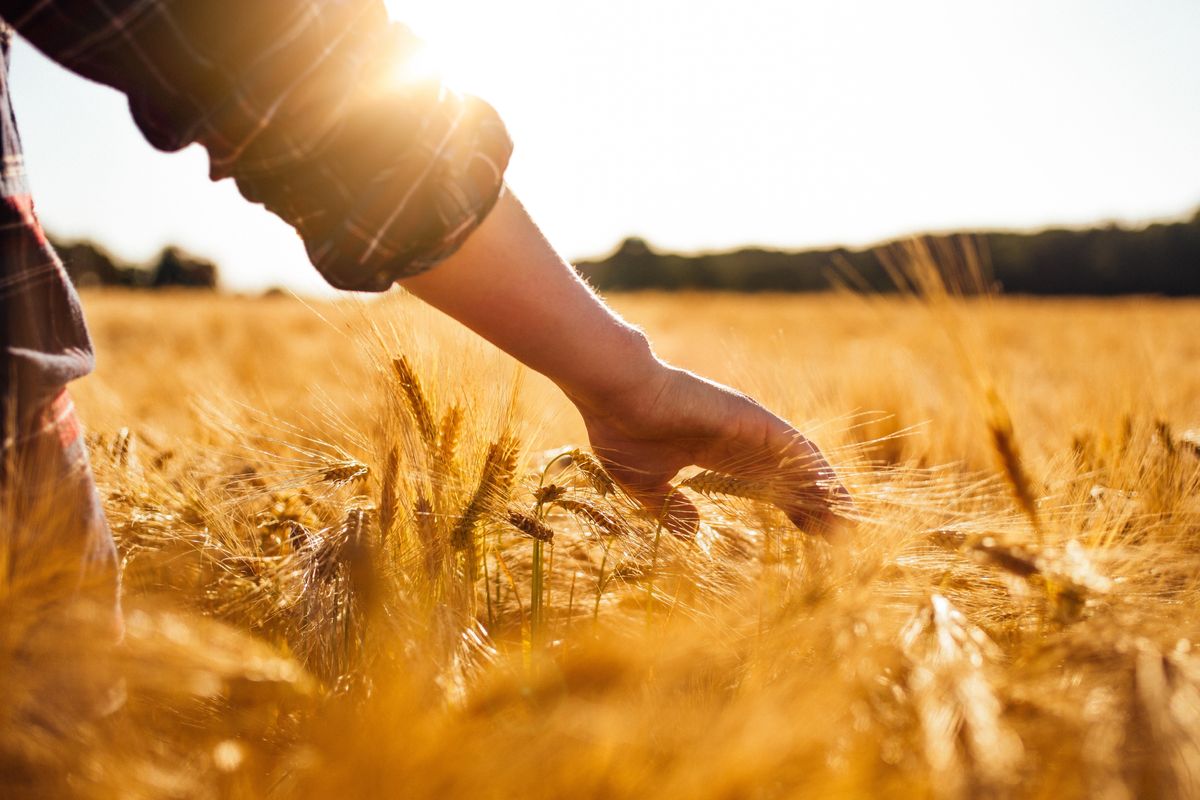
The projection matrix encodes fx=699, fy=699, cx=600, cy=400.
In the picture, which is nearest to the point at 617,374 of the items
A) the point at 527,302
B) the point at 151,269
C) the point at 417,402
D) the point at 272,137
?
the point at 527,302

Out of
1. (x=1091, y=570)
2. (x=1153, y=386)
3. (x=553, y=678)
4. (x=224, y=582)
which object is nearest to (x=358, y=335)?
(x=224, y=582)

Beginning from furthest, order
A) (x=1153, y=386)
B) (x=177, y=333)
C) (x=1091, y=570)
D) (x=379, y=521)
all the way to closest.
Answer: (x=177, y=333) → (x=1153, y=386) → (x=379, y=521) → (x=1091, y=570)

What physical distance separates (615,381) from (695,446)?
18 centimetres

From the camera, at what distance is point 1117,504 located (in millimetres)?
810

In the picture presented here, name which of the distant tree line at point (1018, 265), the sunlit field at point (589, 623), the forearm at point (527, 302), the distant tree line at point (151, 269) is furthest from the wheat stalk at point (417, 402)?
the distant tree line at point (151, 269)

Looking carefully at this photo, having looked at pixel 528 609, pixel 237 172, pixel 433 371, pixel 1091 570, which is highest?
pixel 237 172

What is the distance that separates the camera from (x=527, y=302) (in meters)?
0.60

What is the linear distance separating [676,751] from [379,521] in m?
0.42

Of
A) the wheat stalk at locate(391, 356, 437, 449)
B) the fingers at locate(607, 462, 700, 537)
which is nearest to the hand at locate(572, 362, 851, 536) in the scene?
the fingers at locate(607, 462, 700, 537)

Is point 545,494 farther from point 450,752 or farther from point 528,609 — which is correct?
point 450,752

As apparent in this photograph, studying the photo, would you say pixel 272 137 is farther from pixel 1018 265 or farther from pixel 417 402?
pixel 1018 265

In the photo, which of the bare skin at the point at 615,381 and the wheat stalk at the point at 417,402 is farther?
the wheat stalk at the point at 417,402

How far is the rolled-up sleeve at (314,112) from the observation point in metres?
0.46

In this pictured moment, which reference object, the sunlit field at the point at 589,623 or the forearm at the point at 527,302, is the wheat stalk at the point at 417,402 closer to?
the sunlit field at the point at 589,623
